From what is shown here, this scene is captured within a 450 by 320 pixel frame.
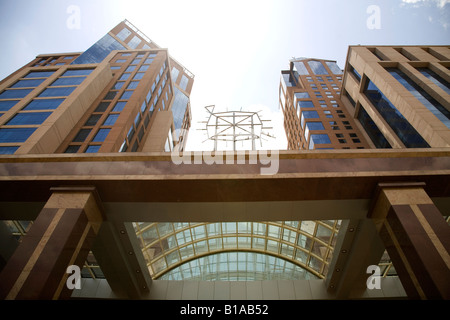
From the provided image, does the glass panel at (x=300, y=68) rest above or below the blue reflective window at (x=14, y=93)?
above

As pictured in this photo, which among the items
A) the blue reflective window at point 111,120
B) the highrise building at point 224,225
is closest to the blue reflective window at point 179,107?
the blue reflective window at point 111,120

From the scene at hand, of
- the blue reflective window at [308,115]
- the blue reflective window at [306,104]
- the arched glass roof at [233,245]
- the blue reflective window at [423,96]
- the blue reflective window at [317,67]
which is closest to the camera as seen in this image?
the arched glass roof at [233,245]

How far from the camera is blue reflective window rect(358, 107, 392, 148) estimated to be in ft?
146

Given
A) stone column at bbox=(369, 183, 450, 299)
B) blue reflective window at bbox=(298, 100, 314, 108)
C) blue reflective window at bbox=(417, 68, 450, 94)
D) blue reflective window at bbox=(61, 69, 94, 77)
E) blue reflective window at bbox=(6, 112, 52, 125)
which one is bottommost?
stone column at bbox=(369, 183, 450, 299)

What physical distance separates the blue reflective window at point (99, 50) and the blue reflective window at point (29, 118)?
20.0 m

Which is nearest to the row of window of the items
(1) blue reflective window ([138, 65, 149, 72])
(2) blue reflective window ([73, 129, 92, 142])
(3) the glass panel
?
(2) blue reflective window ([73, 129, 92, 142])

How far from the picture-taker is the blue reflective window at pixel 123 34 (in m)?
71.9

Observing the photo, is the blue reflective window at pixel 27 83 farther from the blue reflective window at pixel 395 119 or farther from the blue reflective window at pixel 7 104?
the blue reflective window at pixel 395 119

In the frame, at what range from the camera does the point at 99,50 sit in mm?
59938

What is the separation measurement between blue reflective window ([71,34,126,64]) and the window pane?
16224 millimetres

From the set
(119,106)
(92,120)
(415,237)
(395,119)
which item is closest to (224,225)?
(415,237)

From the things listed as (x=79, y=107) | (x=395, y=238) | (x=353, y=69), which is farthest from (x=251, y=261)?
(x=353, y=69)

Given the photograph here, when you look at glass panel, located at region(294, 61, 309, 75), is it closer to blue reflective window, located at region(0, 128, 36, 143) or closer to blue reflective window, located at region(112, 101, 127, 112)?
blue reflective window, located at region(112, 101, 127, 112)
